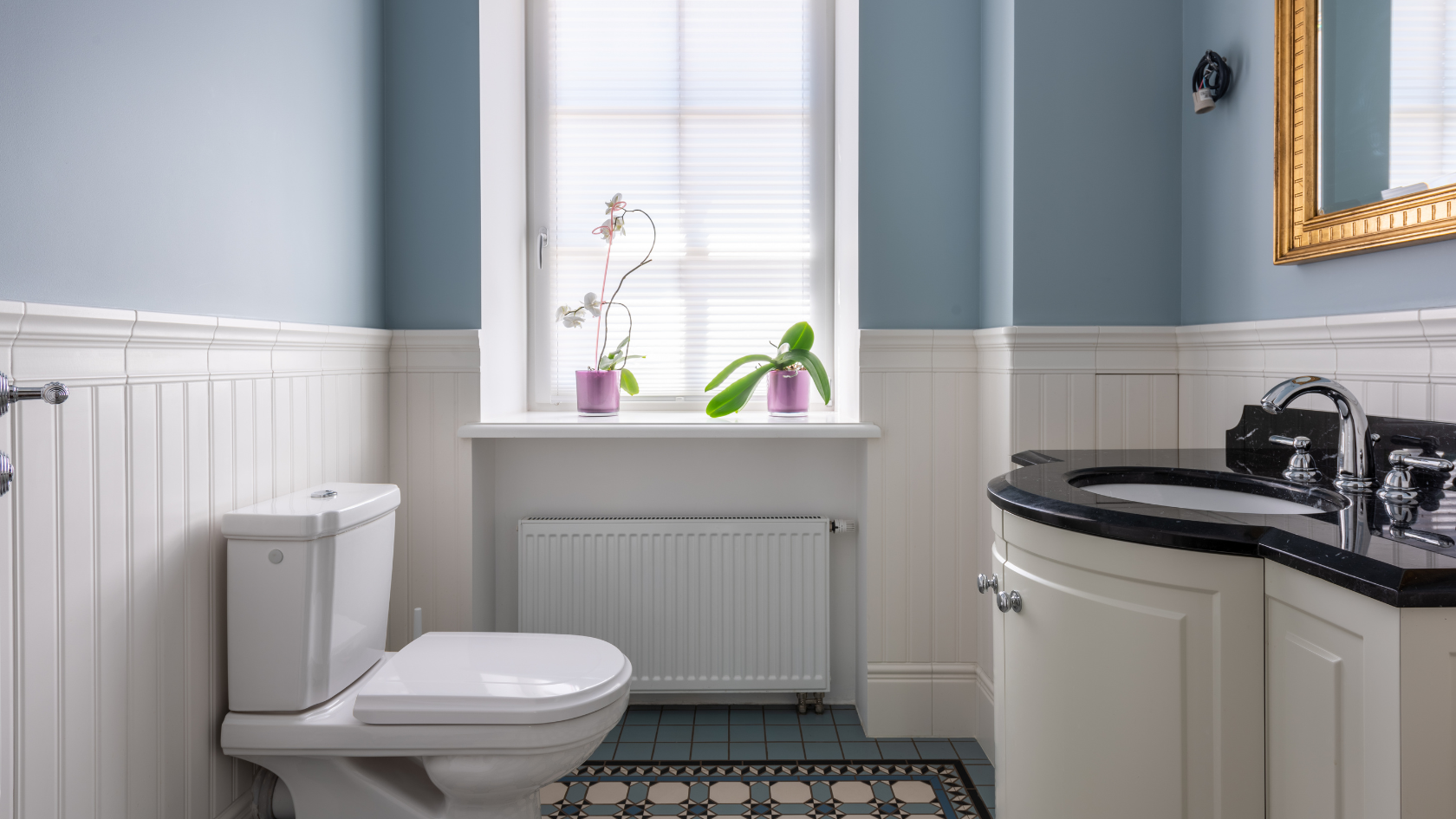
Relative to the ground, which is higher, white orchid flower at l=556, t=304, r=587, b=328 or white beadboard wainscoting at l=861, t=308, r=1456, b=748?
white orchid flower at l=556, t=304, r=587, b=328

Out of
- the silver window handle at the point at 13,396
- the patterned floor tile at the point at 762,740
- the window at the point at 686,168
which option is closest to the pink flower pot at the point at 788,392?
the window at the point at 686,168

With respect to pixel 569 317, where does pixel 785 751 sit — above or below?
below

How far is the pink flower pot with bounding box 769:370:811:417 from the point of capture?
212cm

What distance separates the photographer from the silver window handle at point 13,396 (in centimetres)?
82

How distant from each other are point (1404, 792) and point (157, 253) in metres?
1.61

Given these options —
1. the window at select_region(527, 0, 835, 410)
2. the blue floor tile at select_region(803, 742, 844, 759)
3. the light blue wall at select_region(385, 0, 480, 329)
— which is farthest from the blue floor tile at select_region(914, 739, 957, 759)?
the light blue wall at select_region(385, 0, 480, 329)

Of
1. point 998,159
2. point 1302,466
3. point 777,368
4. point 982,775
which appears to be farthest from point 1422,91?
point 982,775

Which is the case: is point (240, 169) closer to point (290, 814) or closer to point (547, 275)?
point (547, 275)

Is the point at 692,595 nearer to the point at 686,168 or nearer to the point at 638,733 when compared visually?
the point at 638,733

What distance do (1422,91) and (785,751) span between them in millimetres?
1701

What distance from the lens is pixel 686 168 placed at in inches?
90.0

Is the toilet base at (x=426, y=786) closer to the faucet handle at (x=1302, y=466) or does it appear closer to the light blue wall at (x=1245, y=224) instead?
the faucet handle at (x=1302, y=466)

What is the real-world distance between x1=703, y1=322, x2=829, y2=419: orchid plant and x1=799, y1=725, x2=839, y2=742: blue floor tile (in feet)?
2.67

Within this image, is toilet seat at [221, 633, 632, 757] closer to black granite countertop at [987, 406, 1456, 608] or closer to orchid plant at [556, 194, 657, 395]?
black granite countertop at [987, 406, 1456, 608]
